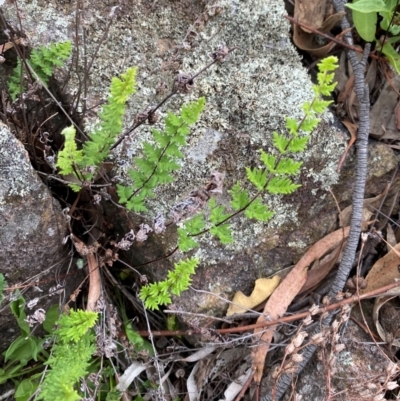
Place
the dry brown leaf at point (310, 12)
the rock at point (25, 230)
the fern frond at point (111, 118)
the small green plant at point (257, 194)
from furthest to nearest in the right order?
the dry brown leaf at point (310, 12) < the rock at point (25, 230) < the small green plant at point (257, 194) < the fern frond at point (111, 118)

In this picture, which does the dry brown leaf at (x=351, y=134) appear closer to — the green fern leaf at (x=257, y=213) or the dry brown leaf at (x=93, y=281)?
the green fern leaf at (x=257, y=213)

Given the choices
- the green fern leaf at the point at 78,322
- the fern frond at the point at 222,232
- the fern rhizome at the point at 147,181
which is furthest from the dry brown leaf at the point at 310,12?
the green fern leaf at the point at 78,322

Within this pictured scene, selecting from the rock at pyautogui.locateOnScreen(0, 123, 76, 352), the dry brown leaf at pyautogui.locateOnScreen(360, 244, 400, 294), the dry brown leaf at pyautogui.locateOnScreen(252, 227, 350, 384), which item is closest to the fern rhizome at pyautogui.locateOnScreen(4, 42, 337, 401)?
the rock at pyautogui.locateOnScreen(0, 123, 76, 352)

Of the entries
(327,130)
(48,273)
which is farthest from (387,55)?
(48,273)

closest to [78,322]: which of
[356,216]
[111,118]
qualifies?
[111,118]

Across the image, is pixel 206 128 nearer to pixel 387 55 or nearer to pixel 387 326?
pixel 387 55

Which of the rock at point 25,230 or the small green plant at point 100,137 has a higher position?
the small green plant at point 100,137

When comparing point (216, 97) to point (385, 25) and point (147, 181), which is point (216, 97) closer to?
point (147, 181)
